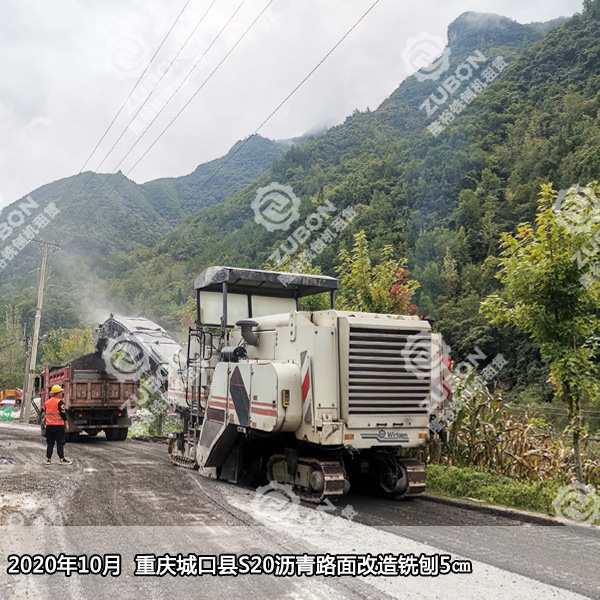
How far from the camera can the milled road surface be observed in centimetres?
447

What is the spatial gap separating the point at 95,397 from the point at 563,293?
13.9 metres

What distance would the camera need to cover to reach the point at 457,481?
8211 millimetres

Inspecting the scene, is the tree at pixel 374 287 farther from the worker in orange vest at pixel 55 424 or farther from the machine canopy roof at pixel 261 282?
the worker in orange vest at pixel 55 424

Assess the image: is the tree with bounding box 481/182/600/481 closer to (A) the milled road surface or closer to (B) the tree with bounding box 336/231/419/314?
(A) the milled road surface

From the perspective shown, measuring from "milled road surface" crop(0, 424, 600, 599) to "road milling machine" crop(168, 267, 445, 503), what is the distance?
0.45 meters

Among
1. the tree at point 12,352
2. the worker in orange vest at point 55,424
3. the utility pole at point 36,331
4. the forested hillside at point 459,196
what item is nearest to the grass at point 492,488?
the worker in orange vest at point 55,424

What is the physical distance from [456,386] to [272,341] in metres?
3.40

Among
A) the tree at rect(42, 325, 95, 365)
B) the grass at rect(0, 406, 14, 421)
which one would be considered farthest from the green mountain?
the grass at rect(0, 406, 14, 421)

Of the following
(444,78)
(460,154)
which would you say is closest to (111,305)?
(460,154)

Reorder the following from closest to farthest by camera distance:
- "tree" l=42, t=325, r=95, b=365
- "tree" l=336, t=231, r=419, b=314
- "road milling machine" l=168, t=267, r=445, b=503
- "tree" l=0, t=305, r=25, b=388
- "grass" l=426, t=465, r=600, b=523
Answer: "grass" l=426, t=465, r=600, b=523, "road milling machine" l=168, t=267, r=445, b=503, "tree" l=336, t=231, r=419, b=314, "tree" l=42, t=325, r=95, b=365, "tree" l=0, t=305, r=25, b=388

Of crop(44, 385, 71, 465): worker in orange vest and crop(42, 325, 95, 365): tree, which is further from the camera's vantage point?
crop(42, 325, 95, 365): tree

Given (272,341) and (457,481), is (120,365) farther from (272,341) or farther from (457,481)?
(457,481)

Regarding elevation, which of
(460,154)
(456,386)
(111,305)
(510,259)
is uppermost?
(460,154)

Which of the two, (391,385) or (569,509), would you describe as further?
(391,385)
